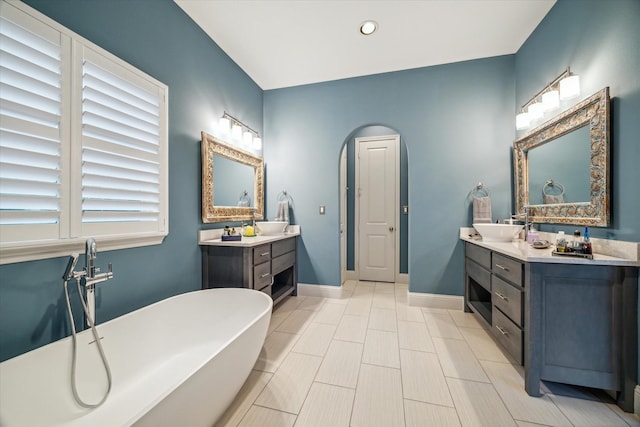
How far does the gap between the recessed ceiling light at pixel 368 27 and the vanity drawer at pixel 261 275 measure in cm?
244

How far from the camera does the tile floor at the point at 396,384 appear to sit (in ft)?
4.37

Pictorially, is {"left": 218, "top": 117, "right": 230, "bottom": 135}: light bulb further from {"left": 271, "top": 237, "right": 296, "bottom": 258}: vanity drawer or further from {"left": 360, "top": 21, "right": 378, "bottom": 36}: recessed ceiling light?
{"left": 360, "top": 21, "right": 378, "bottom": 36}: recessed ceiling light

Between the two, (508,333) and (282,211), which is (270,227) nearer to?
(282,211)

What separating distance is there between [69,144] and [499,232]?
3.26 meters

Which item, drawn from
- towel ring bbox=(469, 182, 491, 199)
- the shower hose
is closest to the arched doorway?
towel ring bbox=(469, 182, 491, 199)

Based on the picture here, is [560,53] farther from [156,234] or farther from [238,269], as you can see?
[156,234]

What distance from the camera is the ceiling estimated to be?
206 cm

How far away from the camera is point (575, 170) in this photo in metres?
1.83

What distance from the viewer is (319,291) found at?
3.26 metres

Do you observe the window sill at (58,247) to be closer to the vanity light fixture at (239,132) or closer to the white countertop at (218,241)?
the white countertop at (218,241)

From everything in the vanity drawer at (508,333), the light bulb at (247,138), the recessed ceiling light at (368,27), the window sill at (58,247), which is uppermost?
the recessed ceiling light at (368,27)

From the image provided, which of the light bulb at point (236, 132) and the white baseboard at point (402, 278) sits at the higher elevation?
the light bulb at point (236, 132)

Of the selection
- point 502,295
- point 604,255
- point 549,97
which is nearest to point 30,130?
point 502,295

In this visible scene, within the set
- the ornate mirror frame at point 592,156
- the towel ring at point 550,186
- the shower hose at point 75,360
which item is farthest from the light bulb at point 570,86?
the shower hose at point 75,360
